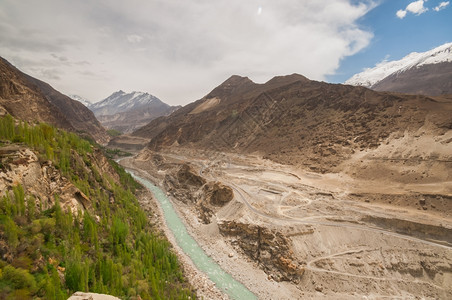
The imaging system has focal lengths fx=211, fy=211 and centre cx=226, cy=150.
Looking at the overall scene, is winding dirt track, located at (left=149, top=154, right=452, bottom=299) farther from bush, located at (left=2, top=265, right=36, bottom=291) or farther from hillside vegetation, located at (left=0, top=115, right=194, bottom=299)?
bush, located at (left=2, top=265, right=36, bottom=291)

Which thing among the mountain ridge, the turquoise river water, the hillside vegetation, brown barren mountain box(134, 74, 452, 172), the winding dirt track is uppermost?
the mountain ridge

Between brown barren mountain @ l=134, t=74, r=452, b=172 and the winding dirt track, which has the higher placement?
brown barren mountain @ l=134, t=74, r=452, b=172

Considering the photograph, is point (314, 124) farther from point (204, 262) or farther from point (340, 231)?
point (204, 262)

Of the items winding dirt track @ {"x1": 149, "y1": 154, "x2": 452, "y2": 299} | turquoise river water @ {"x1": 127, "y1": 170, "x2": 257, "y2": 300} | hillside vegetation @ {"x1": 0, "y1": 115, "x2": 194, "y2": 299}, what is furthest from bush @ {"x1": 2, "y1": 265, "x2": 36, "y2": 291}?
winding dirt track @ {"x1": 149, "y1": 154, "x2": 452, "y2": 299}

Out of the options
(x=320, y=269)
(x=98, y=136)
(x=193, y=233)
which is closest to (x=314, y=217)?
(x=320, y=269)

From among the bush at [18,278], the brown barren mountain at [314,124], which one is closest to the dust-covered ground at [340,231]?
the brown barren mountain at [314,124]

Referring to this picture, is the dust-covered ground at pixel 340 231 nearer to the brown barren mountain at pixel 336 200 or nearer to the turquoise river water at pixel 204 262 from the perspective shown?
the brown barren mountain at pixel 336 200
